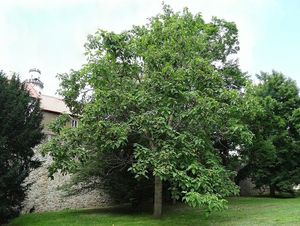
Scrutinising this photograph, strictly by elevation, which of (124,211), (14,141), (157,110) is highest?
(157,110)

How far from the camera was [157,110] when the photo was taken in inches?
557

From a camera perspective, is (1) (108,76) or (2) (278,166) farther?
(2) (278,166)

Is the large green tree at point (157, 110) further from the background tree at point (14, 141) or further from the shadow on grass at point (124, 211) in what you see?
the shadow on grass at point (124, 211)

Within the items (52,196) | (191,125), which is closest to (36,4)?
(191,125)

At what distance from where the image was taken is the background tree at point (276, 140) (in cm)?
2636

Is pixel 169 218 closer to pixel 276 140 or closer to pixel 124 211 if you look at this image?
pixel 124 211

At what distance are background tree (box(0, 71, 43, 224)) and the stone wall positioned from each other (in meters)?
2.94

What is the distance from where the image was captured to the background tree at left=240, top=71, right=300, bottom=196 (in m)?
26.4

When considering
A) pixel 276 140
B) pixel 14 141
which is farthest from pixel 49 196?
pixel 276 140

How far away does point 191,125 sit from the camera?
15773mm

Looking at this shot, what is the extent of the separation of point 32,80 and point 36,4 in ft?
73.2

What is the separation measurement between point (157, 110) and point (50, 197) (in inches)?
395

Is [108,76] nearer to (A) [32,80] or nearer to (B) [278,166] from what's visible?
(B) [278,166]

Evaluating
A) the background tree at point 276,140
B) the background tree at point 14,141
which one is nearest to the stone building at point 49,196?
the background tree at point 14,141
